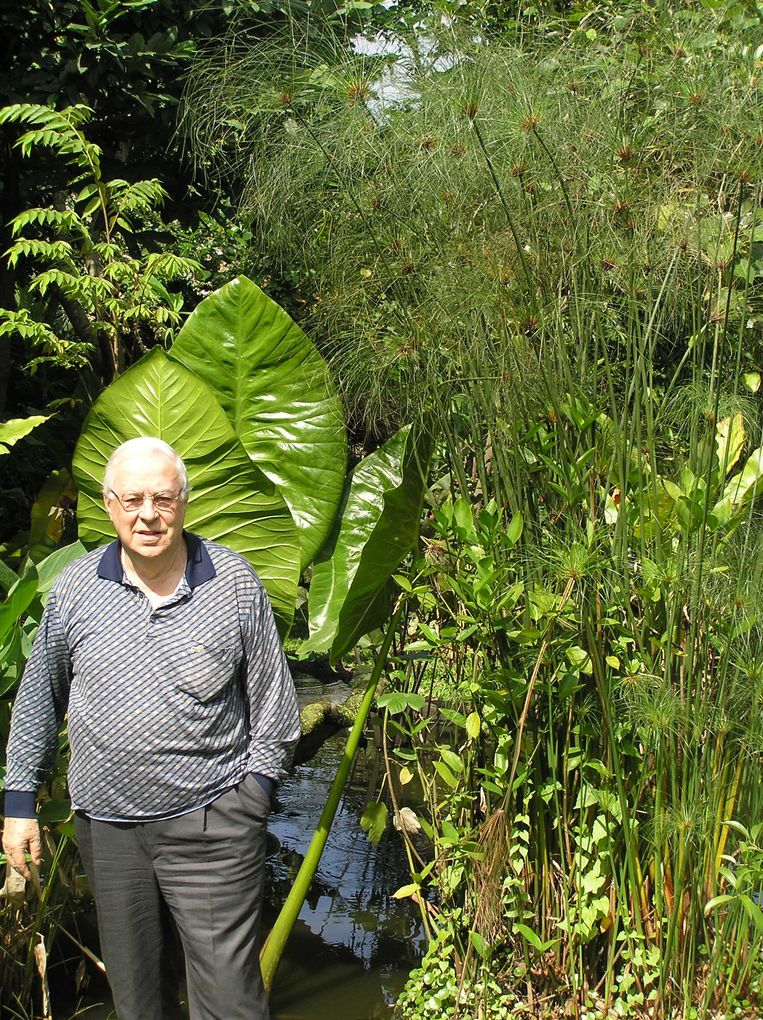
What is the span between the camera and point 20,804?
2090mm

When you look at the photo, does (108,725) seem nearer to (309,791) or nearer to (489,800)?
(489,800)

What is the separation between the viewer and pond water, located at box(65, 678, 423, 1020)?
3172mm

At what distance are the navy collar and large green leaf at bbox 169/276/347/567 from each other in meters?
0.90

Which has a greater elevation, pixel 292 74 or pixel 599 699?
pixel 292 74

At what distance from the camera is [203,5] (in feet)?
13.4

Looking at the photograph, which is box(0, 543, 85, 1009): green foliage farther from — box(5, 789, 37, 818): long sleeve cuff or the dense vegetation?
box(5, 789, 37, 818): long sleeve cuff

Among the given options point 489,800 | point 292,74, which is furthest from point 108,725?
point 292,74

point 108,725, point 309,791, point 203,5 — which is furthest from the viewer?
point 309,791

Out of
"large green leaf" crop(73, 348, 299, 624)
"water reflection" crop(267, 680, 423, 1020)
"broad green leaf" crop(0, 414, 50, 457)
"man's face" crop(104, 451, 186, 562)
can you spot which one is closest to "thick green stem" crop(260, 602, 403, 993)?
"water reflection" crop(267, 680, 423, 1020)

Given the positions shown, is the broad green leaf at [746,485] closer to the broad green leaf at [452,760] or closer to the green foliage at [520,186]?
the green foliage at [520,186]

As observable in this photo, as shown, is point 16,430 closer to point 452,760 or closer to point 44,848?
point 44,848

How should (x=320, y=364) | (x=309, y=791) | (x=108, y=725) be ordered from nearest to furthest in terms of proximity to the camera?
1. (x=108, y=725)
2. (x=320, y=364)
3. (x=309, y=791)

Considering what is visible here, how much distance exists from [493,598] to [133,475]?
0.81m

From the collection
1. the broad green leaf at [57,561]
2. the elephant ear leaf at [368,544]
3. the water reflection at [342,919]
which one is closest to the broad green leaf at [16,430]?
the broad green leaf at [57,561]
